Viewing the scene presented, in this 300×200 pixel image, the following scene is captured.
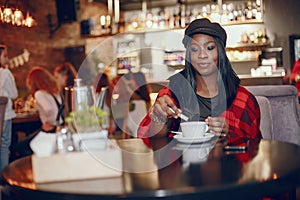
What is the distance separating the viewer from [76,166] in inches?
46.6

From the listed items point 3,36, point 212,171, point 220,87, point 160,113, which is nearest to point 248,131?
point 220,87

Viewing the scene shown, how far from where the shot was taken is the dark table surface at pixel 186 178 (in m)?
1.05

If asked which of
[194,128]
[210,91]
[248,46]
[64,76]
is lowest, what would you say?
[194,128]

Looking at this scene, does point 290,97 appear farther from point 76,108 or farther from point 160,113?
point 76,108

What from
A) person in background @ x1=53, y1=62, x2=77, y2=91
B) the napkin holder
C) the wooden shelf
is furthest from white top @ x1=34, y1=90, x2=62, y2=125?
the wooden shelf

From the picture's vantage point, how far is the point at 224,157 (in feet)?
4.69

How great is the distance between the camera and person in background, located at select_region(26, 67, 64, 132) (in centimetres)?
466

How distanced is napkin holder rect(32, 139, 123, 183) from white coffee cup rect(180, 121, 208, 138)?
527mm

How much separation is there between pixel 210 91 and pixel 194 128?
67 centimetres

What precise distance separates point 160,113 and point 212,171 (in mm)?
727

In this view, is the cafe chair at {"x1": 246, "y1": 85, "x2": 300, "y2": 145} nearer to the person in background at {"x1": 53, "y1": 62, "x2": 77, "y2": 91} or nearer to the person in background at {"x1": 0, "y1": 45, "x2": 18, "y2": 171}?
the person in background at {"x1": 0, "y1": 45, "x2": 18, "y2": 171}

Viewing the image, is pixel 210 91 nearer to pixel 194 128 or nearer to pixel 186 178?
pixel 194 128

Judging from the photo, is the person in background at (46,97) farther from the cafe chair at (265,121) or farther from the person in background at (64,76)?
the cafe chair at (265,121)

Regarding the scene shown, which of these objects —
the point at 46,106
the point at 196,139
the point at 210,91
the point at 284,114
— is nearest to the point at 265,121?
the point at 284,114
